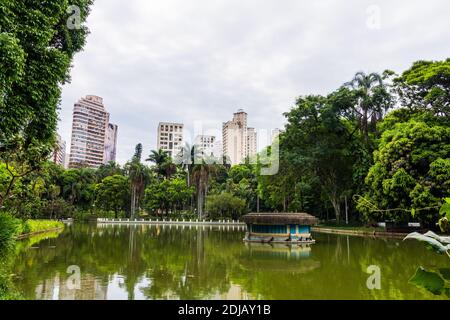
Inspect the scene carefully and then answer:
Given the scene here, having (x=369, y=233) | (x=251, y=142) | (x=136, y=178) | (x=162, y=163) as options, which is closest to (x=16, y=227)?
(x=369, y=233)

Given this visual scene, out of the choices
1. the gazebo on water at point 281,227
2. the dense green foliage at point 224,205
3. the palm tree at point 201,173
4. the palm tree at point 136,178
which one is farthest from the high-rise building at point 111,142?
the gazebo on water at point 281,227

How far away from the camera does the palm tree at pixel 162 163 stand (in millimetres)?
54438

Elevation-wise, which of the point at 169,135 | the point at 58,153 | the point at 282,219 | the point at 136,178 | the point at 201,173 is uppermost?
the point at 169,135

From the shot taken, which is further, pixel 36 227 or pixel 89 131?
pixel 89 131

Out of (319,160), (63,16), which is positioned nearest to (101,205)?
(319,160)

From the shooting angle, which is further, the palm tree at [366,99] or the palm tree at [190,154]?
the palm tree at [190,154]

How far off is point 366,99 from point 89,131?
93.6 m

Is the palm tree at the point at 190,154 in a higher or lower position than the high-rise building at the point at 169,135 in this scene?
lower

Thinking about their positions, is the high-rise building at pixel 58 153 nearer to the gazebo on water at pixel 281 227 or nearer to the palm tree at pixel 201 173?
the gazebo on water at pixel 281 227

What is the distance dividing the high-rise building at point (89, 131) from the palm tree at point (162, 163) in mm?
51499

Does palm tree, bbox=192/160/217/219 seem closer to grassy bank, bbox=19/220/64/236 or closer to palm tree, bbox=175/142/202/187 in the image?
palm tree, bbox=175/142/202/187

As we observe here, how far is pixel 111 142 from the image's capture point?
123562mm

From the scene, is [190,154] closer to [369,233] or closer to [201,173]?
[201,173]
